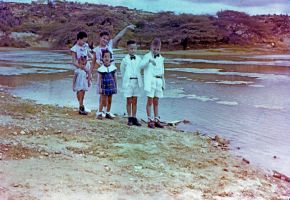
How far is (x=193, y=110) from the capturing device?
11.3 metres

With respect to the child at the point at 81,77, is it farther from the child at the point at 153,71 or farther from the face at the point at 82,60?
the child at the point at 153,71

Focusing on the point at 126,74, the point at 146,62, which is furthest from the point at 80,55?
the point at 146,62

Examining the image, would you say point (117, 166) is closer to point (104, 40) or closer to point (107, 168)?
point (107, 168)

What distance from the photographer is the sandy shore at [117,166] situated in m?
4.55

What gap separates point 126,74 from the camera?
26.7 ft

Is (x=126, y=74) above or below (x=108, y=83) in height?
above

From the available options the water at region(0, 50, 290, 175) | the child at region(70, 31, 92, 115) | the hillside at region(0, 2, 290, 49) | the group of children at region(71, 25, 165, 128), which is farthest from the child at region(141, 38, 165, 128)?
the hillside at region(0, 2, 290, 49)

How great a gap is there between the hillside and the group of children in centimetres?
4303

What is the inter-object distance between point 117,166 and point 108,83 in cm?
333

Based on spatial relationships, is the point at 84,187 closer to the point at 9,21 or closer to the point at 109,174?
the point at 109,174

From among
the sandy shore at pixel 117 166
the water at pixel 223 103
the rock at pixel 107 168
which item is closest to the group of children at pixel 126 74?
the sandy shore at pixel 117 166

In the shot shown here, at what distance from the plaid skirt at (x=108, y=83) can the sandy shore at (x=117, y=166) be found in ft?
2.57

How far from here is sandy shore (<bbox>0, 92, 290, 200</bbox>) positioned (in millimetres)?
4555

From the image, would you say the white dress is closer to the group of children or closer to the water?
the group of children
